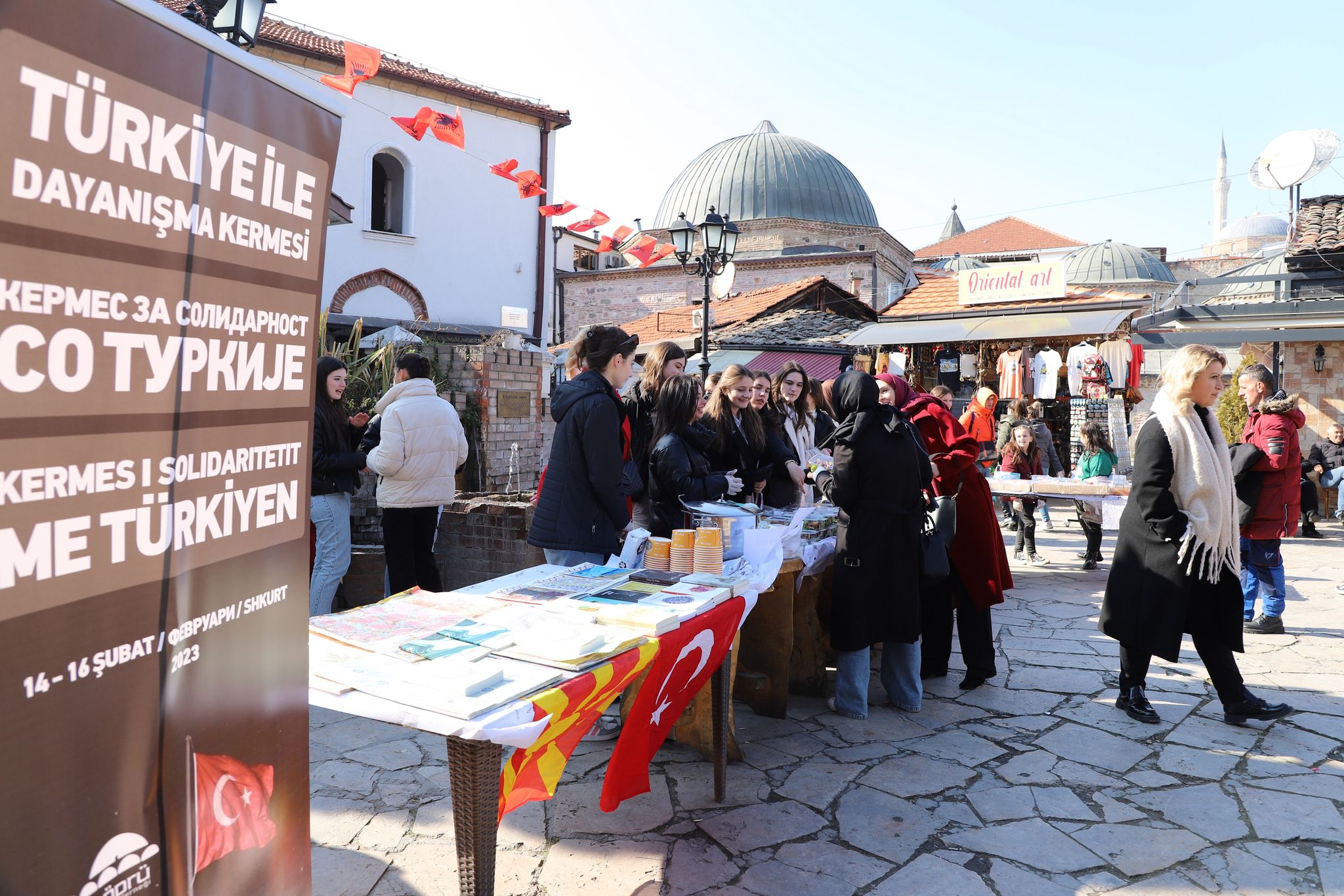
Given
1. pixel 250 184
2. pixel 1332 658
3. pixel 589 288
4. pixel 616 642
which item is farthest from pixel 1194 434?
pixel 589 288

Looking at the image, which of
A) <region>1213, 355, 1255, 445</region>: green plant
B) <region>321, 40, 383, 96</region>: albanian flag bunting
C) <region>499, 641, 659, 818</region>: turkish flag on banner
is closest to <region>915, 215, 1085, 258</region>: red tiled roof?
<region>1213, 355, 1255, 445</region>: green plant

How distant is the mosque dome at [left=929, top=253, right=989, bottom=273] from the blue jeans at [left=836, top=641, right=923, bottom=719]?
38362 mm

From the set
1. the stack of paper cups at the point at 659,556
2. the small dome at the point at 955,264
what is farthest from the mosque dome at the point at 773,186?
the stack of paper cups at the point at 659,556

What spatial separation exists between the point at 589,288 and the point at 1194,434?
28.3m

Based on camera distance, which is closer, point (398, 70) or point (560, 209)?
point (560, 209)

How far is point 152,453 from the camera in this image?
134 centimetres

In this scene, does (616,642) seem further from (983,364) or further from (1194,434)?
(983,364)

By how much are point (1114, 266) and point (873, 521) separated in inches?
1733

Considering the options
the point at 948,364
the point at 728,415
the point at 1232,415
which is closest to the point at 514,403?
the point at 728,415

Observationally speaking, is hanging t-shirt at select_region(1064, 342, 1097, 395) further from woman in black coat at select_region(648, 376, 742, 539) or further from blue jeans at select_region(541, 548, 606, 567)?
blue jeans at select_region(541, 548, 606, 567)

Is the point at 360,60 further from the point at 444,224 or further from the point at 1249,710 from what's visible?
the point at 444,224

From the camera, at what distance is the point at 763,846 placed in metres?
A: 3.04

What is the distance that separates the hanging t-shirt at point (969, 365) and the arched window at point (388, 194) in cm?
1104

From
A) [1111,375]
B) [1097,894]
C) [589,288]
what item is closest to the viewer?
[1097,894]
